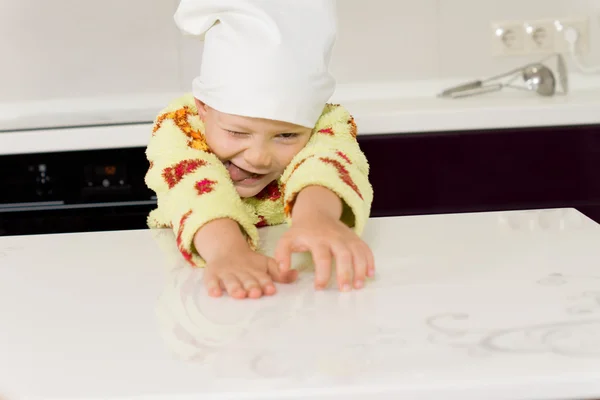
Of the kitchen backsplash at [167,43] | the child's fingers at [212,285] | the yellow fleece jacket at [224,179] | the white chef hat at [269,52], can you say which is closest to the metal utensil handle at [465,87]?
the kitchen backsplash at [167,43]

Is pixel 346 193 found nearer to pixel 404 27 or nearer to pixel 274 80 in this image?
pixel 274 80

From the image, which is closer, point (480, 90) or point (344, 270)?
point (344, 270)

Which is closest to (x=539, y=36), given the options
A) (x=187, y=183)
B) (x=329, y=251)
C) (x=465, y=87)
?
(x=465, y=87)

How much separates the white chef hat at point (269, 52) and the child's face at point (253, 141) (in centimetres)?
2

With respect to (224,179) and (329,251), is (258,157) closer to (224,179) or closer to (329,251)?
(224,179)

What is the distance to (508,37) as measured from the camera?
2.25 meters

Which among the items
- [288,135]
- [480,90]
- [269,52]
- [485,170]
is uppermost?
[269,52]

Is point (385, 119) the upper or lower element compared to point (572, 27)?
lower

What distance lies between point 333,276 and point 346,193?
20cm

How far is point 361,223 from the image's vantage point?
929 mm

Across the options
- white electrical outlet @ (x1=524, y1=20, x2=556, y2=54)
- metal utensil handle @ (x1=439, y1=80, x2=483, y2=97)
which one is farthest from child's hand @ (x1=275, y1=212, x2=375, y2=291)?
white electrical outlet @ (x1=524, y1=20, x2=556, y2=54)

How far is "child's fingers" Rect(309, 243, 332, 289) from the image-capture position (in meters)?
0.71

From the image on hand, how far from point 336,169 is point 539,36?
1.45 m

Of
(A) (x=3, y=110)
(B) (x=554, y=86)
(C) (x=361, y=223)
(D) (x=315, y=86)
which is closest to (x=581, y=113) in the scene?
(B) (x=554, y=86)
